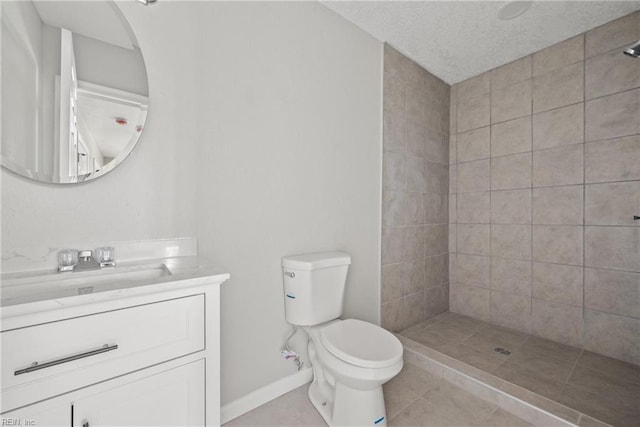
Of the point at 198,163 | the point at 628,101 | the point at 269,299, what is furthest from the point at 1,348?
the point at 628,101

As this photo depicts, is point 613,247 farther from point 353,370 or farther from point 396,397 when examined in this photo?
point 353,370

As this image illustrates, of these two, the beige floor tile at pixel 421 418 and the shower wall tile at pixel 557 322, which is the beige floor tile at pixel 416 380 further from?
the shower wall tile at pixel 557 322

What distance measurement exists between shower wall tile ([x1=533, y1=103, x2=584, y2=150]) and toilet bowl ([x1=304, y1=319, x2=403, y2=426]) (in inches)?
81.6

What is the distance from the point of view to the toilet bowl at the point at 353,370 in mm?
1203

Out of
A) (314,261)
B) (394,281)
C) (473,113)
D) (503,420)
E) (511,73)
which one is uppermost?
(511,73)

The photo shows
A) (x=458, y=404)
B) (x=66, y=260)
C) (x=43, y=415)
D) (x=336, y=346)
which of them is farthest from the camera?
(x=458, y=404)

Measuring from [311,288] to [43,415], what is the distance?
1051mm

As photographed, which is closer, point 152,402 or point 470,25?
point 152,402

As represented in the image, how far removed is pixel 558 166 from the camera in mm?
2189

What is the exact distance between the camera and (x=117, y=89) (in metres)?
1.12

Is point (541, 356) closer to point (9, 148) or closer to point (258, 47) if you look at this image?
point (258, 47)

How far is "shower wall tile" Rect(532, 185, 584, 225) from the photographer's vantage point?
2104 millimetres

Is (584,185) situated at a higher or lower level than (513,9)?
lower

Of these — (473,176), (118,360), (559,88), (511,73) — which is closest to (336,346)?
(118,360)
